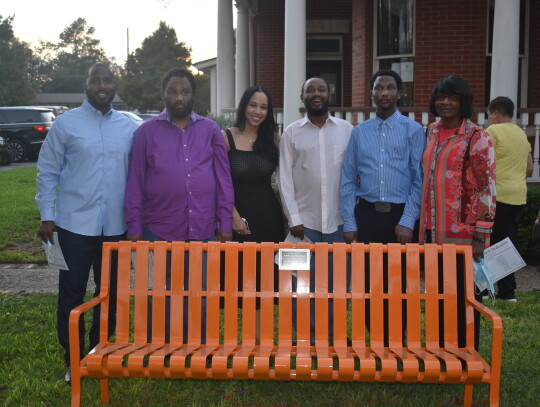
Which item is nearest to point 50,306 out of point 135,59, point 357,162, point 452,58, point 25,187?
point 357,162

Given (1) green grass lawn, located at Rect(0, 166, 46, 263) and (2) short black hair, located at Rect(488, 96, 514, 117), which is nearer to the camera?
(2) short black hair, located at Rect(488, 96, 514, 117)

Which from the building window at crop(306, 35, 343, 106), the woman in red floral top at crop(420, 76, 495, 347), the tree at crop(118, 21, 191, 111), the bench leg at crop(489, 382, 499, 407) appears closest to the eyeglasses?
the woman in red floral top at crop(420, 76, 495, 347)

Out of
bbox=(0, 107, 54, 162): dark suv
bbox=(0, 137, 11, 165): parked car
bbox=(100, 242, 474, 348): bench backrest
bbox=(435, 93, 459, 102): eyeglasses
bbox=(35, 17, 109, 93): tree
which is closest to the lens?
bbox=(100, 242, 474, 348): bench backrest

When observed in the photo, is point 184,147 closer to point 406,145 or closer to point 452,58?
point 406,145

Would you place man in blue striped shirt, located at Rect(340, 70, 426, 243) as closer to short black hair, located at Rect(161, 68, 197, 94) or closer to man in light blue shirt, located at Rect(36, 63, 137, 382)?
short black hair, located at Rect(161, 68, 197, 94)

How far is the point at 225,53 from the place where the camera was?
16.8m

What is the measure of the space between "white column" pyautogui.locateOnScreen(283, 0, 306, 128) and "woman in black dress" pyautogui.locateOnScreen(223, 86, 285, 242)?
5.11 metres

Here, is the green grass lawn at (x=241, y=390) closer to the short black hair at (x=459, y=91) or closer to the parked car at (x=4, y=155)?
the short black hair at (x=459, y=91)

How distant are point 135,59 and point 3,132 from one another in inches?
1944

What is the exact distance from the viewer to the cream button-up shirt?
500 cm

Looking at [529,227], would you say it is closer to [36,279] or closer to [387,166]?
[387,166]

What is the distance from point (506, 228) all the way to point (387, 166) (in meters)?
2.79

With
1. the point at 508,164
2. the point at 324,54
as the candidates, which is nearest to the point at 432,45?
the point at 324,54

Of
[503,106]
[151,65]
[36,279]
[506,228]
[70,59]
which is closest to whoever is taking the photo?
[503,106]
